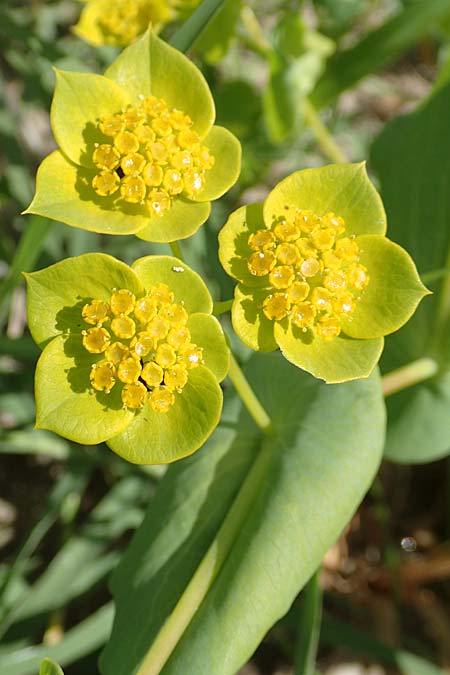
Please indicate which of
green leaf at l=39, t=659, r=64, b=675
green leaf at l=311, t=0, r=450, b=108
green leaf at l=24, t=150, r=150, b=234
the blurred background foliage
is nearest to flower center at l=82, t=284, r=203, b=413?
green leaf at l=24, t=150, r=150, b=234

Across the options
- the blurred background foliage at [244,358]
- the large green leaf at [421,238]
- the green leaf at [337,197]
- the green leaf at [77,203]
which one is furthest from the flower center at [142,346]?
the large green leaf at [421,238]

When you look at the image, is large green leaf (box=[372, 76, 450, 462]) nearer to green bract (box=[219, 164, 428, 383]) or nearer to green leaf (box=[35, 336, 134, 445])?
green bract (box=[219, 164, 428, 383])

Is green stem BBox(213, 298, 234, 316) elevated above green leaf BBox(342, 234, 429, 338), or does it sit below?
below

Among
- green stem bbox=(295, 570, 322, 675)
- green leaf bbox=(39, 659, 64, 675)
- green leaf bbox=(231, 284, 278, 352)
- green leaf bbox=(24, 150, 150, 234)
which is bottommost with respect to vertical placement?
green stem bbox=(295, 570, 322, 675)

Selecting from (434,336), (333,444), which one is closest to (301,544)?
(333,444)

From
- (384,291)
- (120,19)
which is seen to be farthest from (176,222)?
(120,19)

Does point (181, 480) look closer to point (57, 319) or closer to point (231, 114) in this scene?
point (57, 319)
